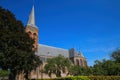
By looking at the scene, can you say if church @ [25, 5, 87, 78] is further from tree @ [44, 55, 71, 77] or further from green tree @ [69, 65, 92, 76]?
green tree @ [69, 65, 92, 76]

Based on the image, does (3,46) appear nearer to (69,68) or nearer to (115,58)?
(69,68)

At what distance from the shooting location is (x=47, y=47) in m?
82.2

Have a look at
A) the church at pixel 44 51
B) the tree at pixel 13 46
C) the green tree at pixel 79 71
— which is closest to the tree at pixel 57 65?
the green tree at pixel 79 71

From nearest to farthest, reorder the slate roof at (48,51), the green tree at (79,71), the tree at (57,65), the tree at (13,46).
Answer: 1. the tree at (13,46)
2. the tree at (57,65)
3. the green tree at (79,71)
4. the slate roof at (48,51)

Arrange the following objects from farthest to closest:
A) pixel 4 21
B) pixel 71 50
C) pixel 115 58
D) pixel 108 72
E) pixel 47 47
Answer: pixel 71 50 → pixel 47 47 → pixel 115 58 → pixel 108 72 → pixel 4 21

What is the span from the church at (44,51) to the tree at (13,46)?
117 ft

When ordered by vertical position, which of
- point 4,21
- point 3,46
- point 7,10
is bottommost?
point 3,46

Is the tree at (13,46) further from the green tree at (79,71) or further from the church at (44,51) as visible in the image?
the church at (44,51)

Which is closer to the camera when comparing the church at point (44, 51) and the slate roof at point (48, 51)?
the church at point (44, 51)

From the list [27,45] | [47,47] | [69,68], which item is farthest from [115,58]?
[27,45]

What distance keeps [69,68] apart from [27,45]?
30.5 metres

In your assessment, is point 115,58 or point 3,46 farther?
point 115,58

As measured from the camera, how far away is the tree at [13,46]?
28.1 metres

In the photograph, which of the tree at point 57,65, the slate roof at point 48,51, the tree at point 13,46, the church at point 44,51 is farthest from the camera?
the slate roof at point 48,51
